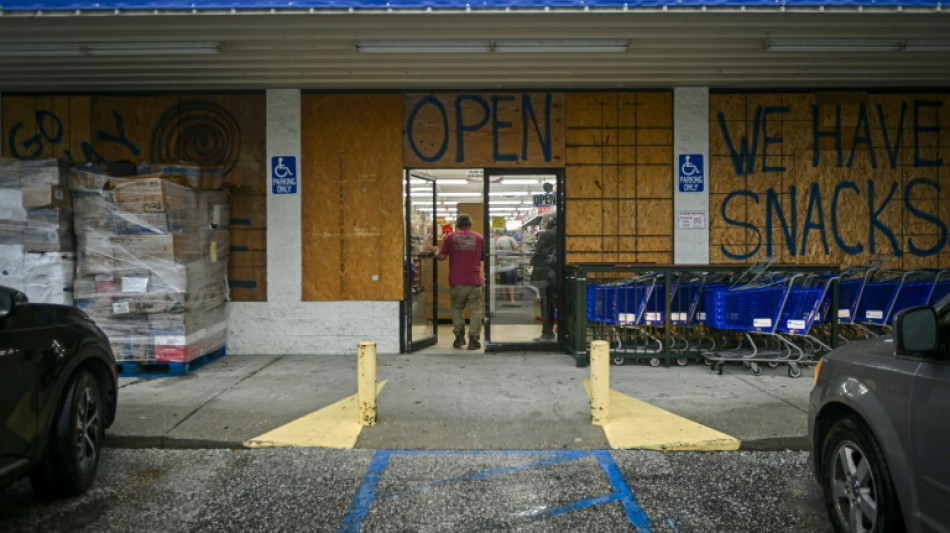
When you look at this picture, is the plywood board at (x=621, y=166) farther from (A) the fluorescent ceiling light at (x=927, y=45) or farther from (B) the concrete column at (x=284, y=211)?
(B) the concrete column at (x=284, y=211)

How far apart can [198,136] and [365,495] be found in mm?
6960

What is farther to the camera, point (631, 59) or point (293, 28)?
point (631, 59)

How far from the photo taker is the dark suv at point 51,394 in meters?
3.62

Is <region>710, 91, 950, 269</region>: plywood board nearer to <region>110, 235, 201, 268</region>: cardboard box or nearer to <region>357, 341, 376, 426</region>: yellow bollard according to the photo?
<region>357, 341, 376, 426</region>: yellow bollard

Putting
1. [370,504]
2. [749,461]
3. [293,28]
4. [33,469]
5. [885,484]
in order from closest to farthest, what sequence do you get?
[885,484]
[33,469]
[370,504]
[749,461]
[293,28]

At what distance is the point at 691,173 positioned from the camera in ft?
30.8

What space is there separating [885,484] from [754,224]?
694 cm

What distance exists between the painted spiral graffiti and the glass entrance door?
12.4 ft

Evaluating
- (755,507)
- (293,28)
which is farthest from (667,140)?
(755,507)

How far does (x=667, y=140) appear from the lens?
944cm

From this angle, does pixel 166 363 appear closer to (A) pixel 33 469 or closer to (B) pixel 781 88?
(A) pixel 33 469

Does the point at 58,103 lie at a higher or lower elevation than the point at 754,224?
higher

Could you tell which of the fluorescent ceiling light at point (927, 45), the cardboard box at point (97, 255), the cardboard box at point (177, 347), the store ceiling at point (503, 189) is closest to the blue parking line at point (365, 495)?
the cardboard box at point (177, 347)

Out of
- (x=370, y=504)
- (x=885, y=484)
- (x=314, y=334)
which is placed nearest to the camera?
(x=885, y=484)
